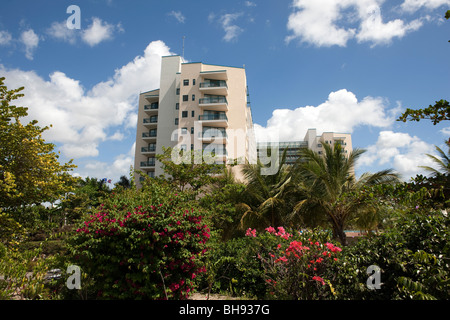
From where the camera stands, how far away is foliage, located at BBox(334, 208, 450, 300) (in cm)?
306

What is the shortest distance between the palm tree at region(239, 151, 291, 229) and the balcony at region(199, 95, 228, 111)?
21.4 meters

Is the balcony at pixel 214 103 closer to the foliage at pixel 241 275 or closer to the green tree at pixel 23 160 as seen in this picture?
the green tree at pixel 23 160

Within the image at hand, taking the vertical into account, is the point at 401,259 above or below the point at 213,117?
below

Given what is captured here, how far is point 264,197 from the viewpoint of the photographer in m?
15.5

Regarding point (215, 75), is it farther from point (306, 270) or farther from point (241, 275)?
point (306, 270)

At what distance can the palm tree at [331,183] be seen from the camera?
1254 centimetres

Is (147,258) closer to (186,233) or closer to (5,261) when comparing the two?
(186,233)

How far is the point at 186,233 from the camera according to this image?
16.8 feet

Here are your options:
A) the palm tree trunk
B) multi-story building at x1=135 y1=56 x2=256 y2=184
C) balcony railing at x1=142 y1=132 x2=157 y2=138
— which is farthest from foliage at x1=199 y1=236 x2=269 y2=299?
balcony railing at x1=142 y1=132 x2=157 y2=138

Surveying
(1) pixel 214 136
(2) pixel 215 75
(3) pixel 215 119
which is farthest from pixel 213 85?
(1) pixel 214 136

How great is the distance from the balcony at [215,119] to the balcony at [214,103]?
1189mm

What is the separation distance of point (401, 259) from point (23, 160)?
32.3ft

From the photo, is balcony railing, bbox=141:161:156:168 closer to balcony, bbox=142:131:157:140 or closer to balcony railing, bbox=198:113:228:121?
balcony, bbox=142:131:157:140
